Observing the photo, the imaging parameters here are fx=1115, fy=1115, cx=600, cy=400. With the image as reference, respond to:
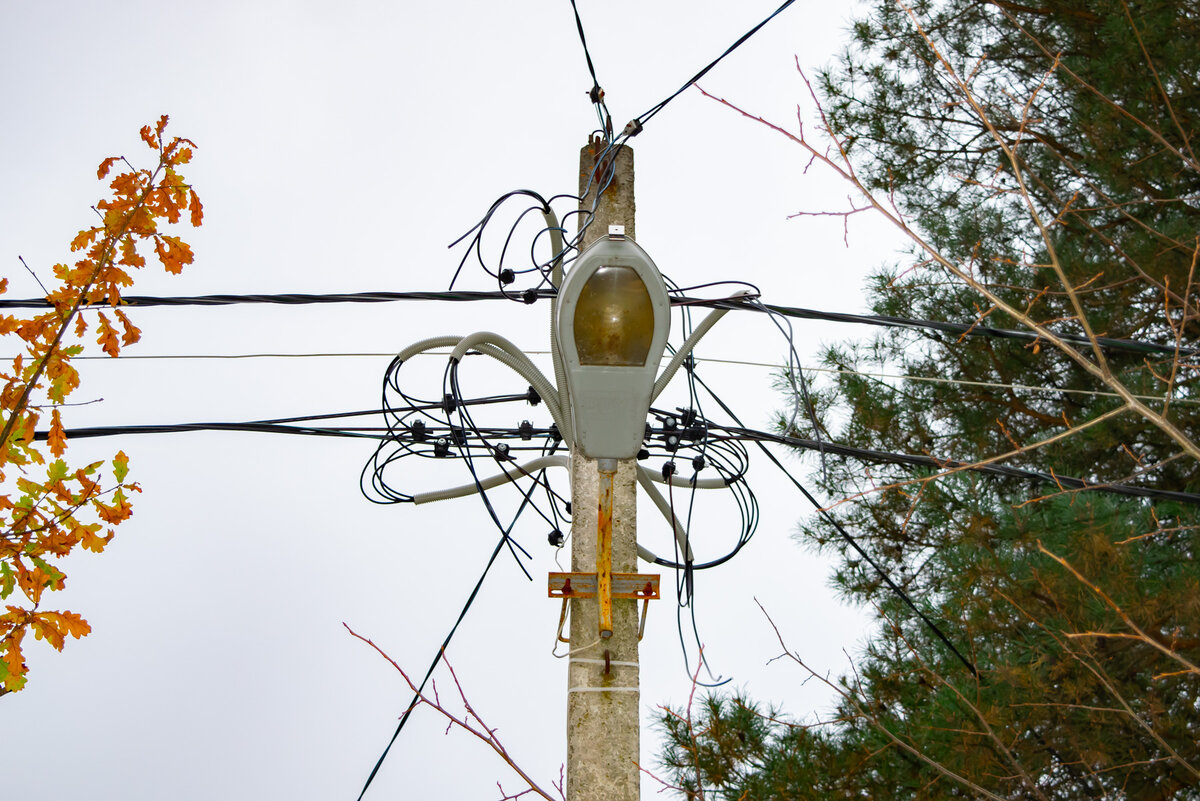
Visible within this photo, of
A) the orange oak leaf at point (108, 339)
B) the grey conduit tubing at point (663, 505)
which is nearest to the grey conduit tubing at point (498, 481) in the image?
the grey conduit tubing at point (663, 505)

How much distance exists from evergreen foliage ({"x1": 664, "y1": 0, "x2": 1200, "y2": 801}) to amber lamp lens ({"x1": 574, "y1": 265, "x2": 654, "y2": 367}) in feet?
3.84

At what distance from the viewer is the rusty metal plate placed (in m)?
3.18

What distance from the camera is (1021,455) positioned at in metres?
6.95

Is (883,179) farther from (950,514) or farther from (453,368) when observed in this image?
(453,368)

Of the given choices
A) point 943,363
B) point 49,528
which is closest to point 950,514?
point 943,363

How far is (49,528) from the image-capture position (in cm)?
191

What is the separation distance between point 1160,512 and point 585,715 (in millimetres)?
3671

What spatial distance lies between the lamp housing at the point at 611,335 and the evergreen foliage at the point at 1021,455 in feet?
3.33

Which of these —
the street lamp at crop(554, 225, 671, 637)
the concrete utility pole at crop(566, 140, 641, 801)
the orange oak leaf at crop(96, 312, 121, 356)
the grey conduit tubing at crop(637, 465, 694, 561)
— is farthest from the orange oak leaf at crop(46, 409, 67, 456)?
the grey conduit tubing at crop(637, 465, 694, 561)

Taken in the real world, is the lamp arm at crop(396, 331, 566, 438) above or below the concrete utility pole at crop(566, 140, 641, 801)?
above

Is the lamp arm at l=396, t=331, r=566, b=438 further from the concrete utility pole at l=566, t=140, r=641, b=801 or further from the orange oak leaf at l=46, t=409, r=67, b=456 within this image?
the orange oak leaf at l=46, t=409, r=67, b=456

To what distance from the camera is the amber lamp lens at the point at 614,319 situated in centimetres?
257

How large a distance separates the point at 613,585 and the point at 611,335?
90 centimetres

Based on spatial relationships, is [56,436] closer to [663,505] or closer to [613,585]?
[613,585]
